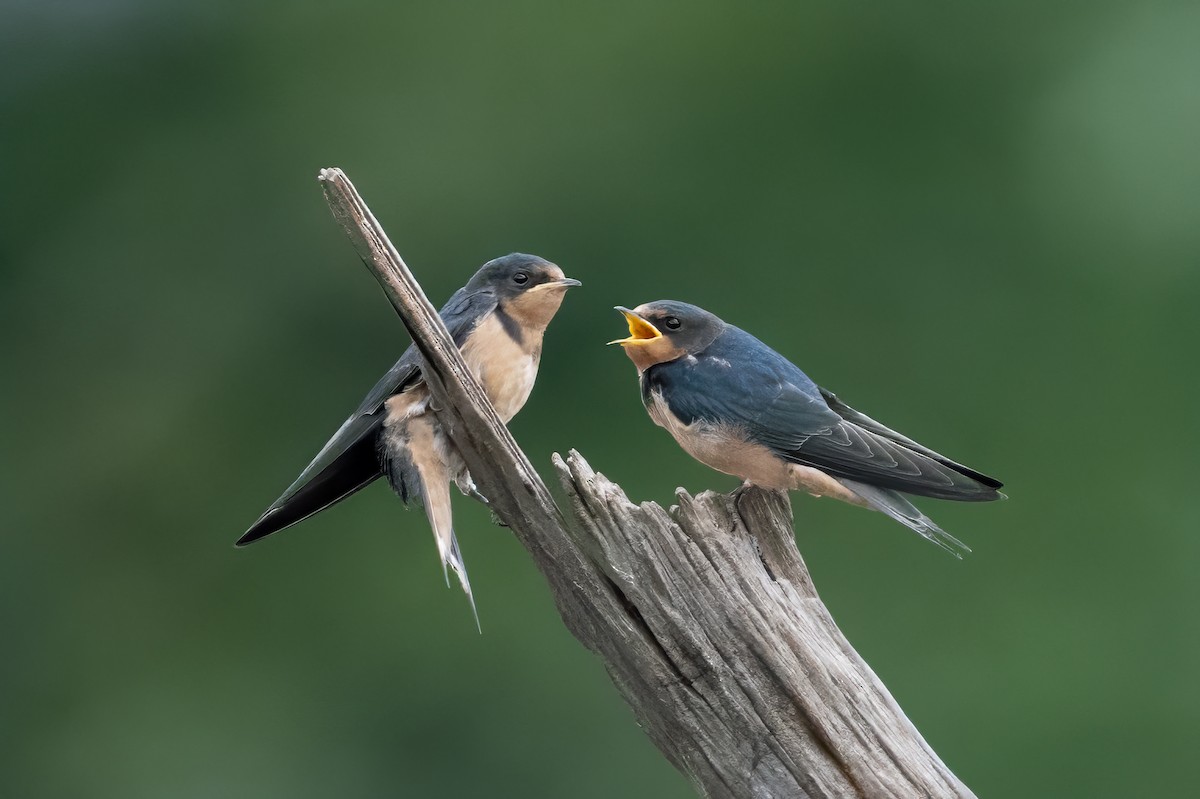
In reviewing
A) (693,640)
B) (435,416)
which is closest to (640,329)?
(435,416)

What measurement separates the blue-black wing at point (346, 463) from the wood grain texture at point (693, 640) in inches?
10.9

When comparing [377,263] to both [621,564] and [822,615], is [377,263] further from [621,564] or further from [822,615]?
[822,615]

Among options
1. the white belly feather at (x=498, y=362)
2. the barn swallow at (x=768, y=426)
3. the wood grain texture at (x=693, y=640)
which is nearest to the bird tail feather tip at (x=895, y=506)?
the barn swallow at (x=768, y=426)

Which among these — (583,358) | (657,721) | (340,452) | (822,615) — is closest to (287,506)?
(340,452)

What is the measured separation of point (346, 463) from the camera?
244 centimetres

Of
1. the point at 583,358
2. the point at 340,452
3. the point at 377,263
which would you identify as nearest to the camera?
the point at 377,263

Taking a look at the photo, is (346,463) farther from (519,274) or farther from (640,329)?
(640,329)

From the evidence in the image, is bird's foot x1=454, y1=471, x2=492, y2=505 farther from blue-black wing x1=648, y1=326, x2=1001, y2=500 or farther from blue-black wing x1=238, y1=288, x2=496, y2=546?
blue-black wing x1=648, y1=326, x2=1001, y2=500

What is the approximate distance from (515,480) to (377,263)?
37cm

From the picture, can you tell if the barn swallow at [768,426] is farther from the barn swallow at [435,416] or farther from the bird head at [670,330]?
the barn swallow at [435,416]

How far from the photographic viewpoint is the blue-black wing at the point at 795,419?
2.32 m

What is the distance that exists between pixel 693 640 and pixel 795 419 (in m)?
0.53

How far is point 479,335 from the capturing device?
2.50 meters

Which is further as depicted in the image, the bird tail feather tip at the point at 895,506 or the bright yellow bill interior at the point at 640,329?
the bright yellow bill interior at the point at 640,329
